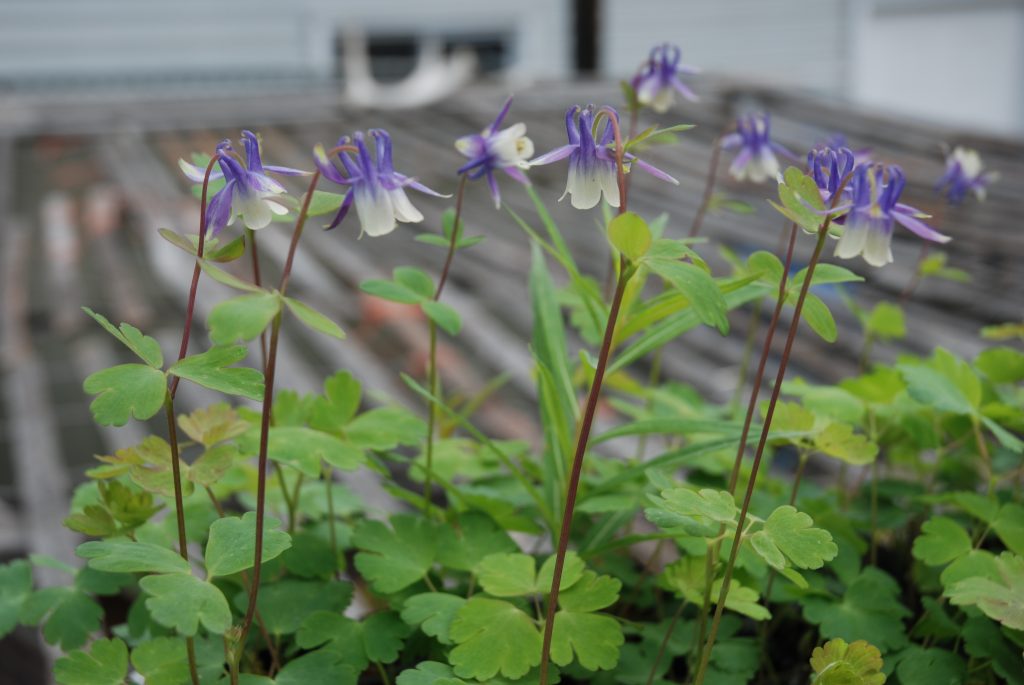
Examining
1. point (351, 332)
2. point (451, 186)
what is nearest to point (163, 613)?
point (351, 332)

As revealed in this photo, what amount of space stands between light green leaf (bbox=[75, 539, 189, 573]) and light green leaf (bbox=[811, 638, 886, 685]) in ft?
1.41

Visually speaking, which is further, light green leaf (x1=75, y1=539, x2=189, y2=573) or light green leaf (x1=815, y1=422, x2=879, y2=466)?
light green leaf (x1=815, y1=422, x2=879, y2=466)

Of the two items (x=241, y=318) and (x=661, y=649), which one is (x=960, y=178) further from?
(x=241, y=318)

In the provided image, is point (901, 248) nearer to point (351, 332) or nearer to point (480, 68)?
point (351, 332)

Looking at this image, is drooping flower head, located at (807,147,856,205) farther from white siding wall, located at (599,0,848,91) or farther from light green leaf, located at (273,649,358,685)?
white siding wall, located at (599,0,848,91)

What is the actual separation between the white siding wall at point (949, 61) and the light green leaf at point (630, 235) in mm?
10290

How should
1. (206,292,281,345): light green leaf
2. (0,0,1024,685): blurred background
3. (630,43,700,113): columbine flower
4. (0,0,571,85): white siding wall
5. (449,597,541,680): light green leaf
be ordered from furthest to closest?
(0,0,571,85): white siding wall → (0,0,1024,685): blurred background → (630,43,700,113): columbine flower → (449,597,541,680): light green leaf → (206,292,281,345): light green leaf

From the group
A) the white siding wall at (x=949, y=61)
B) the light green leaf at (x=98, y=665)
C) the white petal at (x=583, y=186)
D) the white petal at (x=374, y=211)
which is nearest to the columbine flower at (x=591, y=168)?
the white petal at (x=583, y=186)

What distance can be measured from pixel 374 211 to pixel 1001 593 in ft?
1.73

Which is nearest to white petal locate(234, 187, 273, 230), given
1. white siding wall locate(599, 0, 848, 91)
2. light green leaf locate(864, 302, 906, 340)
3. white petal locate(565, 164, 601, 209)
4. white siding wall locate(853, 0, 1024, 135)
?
white petal locate(565, 164, 601, 209)

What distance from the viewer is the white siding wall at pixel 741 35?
9531 mm

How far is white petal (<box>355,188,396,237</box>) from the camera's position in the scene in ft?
2.05

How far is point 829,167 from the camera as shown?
0.66 m

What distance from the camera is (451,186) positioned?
9.96ft
